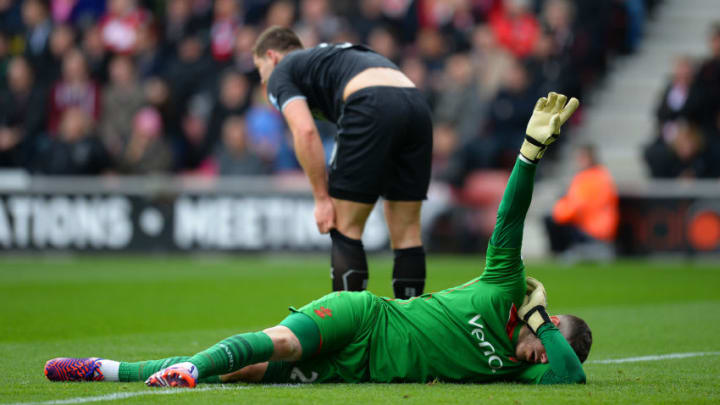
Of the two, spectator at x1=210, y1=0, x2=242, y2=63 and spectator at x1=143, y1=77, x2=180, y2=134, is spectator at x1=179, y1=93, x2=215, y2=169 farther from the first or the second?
spectator at x1=210, y1=0, x2=242, y2=63

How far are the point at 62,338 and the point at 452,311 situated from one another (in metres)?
3.17

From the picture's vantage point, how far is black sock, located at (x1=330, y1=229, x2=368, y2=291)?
5832 mm

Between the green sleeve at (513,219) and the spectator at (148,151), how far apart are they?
1348 centimetres

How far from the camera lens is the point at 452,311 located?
478 centimetres

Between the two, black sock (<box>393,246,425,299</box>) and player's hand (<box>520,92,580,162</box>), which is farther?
black sock (<box>393,246,425,299</box>)

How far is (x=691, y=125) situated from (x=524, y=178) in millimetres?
11234

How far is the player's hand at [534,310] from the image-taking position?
15.5 feet

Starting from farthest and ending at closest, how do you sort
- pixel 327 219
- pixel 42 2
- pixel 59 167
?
pixel 42 2, pixel 59 167, pixel 327 219

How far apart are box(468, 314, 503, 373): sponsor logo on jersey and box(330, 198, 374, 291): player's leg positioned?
1.20 m

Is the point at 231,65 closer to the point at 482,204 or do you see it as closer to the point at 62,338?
the point at 482,204

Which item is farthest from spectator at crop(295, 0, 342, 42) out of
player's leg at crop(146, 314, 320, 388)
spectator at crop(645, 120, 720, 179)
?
player's leg at crop(146, 314, 320, 388)

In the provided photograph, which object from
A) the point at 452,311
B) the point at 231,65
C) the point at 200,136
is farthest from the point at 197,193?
the point at 452,311

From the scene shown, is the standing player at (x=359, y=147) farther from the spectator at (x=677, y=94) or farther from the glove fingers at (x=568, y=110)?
the spectator at (x=677, y=94)

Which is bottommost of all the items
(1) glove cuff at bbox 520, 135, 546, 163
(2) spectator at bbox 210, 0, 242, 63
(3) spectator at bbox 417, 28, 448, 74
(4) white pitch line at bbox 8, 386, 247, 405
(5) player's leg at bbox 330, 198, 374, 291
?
(4) white pitch line at bbox 8, 386, 247, 405
